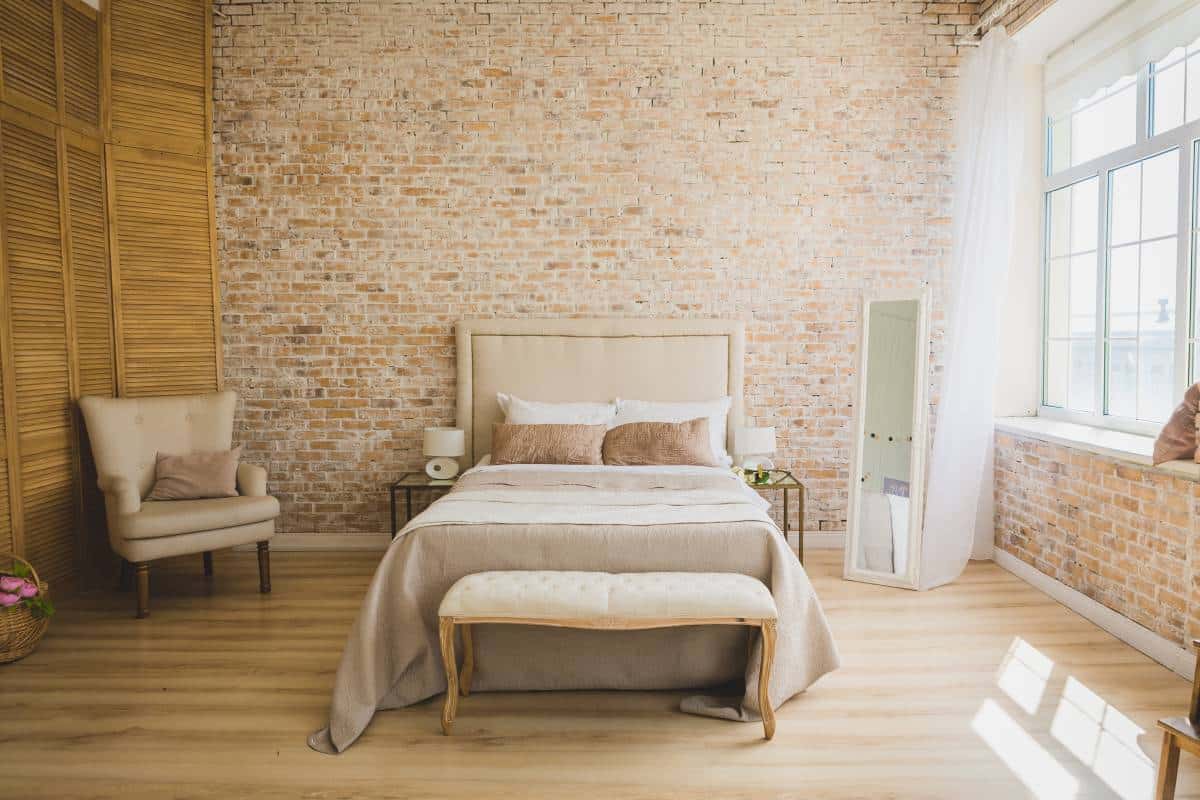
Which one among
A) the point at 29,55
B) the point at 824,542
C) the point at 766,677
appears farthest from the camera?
the point at 824,542

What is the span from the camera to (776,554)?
318cm

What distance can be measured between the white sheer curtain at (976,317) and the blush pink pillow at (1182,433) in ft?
4.00

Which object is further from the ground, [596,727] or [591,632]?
[591,632]

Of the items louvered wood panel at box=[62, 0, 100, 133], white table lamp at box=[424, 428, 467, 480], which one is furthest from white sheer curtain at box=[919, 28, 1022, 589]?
louvered wood panel at box=[62, 0, 100, 133]

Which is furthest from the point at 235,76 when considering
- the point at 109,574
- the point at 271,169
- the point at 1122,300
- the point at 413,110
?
the point at 1122,300

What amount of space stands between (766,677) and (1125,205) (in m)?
3.57

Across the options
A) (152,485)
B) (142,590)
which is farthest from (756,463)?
(152,485)

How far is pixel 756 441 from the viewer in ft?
16.5

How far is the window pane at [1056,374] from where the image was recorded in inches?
203

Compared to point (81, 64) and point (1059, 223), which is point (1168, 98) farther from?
point (81, 64)

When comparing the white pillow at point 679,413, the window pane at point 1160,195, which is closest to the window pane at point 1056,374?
the window pane at point 1160,195

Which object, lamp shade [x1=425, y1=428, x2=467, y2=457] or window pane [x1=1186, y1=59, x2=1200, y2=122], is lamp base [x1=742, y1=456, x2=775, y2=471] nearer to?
lamp shade [x1=425, y1=428, x2=467, y2=457]

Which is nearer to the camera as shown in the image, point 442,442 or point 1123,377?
point 1123,377

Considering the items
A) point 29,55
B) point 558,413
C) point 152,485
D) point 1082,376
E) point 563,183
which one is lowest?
point 152,485
